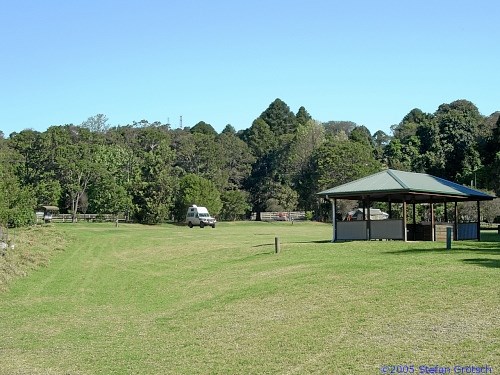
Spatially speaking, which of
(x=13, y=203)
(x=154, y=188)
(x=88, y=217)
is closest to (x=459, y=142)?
(x=154, y=188)

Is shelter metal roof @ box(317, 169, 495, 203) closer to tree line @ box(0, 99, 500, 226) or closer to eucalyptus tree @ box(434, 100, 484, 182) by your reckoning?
tree line @ box(0, 99, 500, 226)

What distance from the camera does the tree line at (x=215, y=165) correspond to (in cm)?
7706

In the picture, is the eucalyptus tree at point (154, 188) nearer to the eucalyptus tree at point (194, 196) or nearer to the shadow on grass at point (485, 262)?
the eucalyptus tree at point (194, 196)

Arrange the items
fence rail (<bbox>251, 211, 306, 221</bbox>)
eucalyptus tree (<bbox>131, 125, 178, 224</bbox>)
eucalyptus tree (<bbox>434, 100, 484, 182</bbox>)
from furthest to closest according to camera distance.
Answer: fence rail (<bbox>251, 211, 306, 221</bbox>) → eucalyptus tree (<bbox>434, 100, 484, 182</bbox>) → eucalyptus tree (<bbox>131, 125, 178, 224</bbox>)

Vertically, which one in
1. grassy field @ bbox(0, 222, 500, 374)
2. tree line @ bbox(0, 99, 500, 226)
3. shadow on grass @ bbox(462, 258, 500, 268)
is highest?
tree line @ bbox(0, 99, 500, 226)

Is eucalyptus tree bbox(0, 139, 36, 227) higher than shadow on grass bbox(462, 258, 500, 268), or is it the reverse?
eucalyptus tree bbox(0, 139, 36, 227)

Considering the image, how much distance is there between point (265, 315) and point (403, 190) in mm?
Result: 17701

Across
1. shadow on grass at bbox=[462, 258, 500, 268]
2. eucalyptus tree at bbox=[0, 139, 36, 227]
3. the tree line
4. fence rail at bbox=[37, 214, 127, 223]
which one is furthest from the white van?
shadow on grass at bbox=[462, 258, 500, 268]

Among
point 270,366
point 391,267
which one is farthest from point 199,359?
point 391,267

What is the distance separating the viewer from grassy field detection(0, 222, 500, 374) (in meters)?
10.4

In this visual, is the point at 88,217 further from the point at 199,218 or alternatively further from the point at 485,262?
the point at 485,262

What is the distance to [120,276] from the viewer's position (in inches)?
956

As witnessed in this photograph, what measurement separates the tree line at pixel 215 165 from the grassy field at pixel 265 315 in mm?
46584

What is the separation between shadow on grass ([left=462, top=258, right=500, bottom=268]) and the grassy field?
30mm
